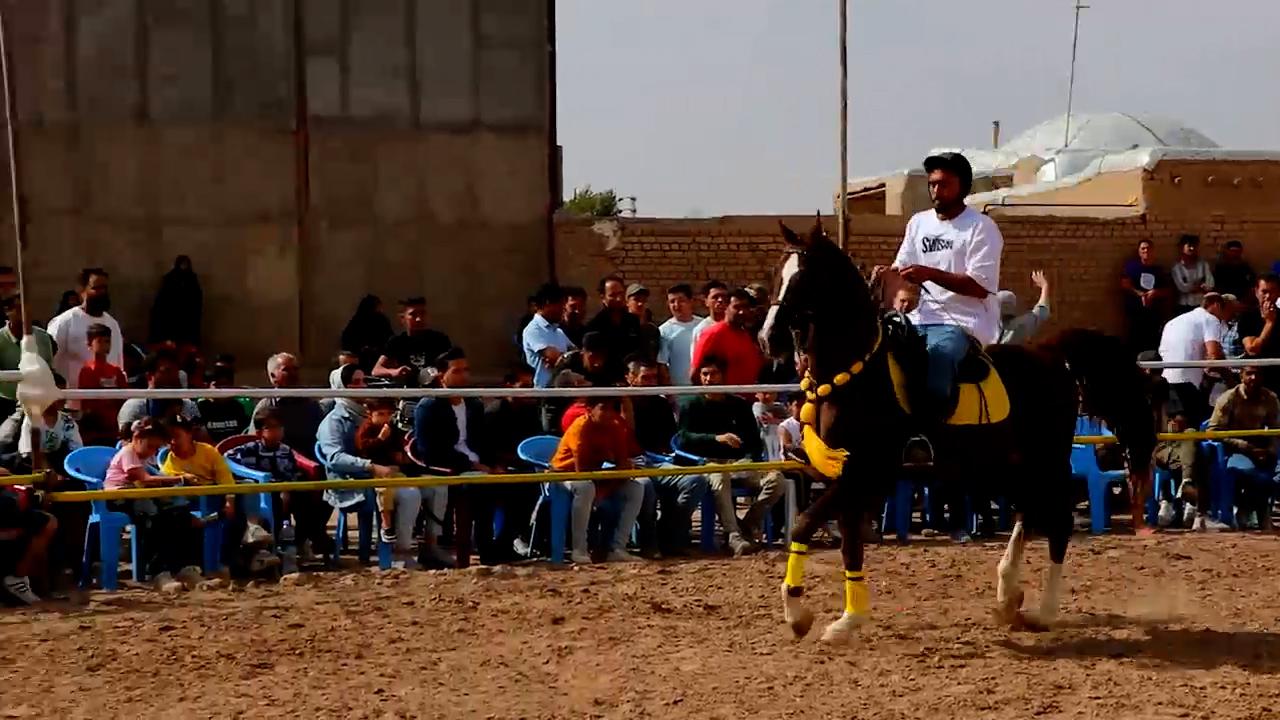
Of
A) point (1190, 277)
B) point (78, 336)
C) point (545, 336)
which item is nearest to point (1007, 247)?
point (1190, 277)

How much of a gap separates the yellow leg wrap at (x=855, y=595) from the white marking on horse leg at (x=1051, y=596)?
105cm

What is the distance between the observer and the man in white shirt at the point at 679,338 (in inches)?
535

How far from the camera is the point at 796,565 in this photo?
26.6 feet

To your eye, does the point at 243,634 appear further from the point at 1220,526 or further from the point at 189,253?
the point at 189,253

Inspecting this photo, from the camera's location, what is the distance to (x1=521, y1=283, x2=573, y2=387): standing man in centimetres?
1281

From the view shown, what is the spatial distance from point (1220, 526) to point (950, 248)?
5.69 m

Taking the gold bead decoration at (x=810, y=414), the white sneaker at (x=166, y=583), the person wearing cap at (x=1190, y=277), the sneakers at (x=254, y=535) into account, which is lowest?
Result: the white sneaker at (x=166, y=583)

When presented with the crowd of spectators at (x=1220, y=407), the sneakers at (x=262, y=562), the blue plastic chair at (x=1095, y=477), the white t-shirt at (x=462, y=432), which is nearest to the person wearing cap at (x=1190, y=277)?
the crowd of spectators at (x=1220, y=407)

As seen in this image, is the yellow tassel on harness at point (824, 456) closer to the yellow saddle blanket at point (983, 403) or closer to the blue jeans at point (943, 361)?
the blue jeans at point (943, 361)

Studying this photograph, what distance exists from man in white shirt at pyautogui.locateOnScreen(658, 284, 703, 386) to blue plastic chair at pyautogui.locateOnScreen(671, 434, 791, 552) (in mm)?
1370

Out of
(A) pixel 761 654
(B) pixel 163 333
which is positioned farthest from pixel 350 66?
(A) pixel 761 654

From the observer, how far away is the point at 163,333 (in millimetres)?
16797

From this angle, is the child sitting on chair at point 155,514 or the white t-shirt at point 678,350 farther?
the white t-shirt at point 678,350

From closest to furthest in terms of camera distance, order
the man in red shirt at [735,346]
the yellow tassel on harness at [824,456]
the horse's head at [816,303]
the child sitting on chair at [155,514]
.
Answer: the horse's head at [816,303] → the yellow tassel on harness at [824,456] → the child sitting on chair at [155,514] → the man in red shirt at [735,346]
